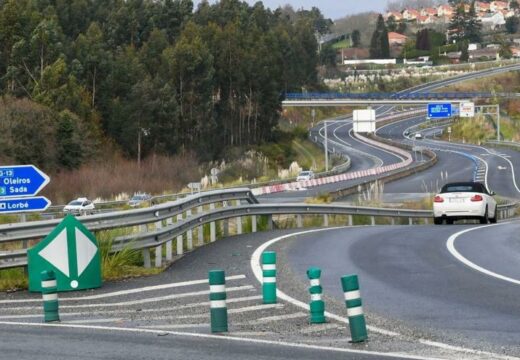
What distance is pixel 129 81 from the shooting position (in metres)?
89.1

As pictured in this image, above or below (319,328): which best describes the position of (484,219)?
below

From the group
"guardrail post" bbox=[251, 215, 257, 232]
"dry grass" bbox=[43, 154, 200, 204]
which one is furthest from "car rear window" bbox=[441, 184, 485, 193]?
"dry grass" bbox=[43, 154, 200, 204]

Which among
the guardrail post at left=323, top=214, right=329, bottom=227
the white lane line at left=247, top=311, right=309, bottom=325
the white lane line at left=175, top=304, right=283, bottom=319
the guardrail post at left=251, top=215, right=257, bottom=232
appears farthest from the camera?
the guardrail post at left=323, top=214, right=329, bottom=227

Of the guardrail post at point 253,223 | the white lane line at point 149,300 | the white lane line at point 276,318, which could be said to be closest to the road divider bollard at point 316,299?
the white lane line at point 276,318

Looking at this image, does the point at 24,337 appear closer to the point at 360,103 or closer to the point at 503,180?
the point at 503,180

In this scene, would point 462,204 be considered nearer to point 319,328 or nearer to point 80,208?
point 80,208

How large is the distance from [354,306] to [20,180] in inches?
371

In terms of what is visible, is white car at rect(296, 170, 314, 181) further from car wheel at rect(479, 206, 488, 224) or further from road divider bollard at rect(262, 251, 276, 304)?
road divider bollard at rect(262, 251, 276, 304)

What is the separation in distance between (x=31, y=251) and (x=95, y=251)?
0.87 m

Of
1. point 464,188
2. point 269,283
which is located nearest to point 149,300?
point 269,283

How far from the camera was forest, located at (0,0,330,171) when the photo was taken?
71.8m

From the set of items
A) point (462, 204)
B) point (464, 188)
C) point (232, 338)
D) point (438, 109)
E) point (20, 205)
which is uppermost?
point (20, 205)

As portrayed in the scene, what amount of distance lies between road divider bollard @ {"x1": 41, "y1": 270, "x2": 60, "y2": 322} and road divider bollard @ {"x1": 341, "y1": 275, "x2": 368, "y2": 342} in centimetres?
356

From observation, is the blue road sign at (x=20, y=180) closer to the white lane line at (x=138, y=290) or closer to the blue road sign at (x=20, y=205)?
the blue road sign at (x=20, y=205)
